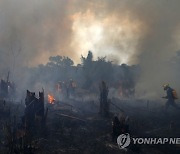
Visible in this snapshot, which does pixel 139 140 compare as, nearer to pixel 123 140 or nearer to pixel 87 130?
pixel 123 140

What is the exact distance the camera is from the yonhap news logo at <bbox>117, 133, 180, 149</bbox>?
2021 centimetres

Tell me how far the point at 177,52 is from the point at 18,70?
35.7 meters

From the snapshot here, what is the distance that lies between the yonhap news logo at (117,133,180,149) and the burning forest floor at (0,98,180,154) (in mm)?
523

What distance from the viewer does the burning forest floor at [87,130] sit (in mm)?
19356

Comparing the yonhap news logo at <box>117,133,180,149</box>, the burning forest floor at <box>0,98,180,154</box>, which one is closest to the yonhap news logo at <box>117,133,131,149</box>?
the yonhap news logo at <box>117,133,180,149</box>

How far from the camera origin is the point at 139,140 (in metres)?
20.8

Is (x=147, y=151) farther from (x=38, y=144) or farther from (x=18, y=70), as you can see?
(x=18, y=70)

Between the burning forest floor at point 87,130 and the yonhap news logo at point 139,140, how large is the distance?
0.52 metres

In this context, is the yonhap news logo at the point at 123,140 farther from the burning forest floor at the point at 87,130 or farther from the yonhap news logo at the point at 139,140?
the burning forest floor at the point at 87,130

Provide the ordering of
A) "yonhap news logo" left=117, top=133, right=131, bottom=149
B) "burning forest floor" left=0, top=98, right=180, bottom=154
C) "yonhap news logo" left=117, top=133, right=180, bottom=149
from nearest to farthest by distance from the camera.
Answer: "burning forest floor" left=0, top=98, right=180, bottom=154 → "yonhap news logo" left=117, top=133, right=131, bottom=149 → "yonhap news logo" left=117, top=133, right=180, bottom=149

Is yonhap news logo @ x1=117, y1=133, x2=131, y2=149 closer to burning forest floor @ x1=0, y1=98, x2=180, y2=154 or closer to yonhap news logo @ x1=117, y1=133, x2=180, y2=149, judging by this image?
yonhap news logo @ x1=117, y1=133, x2=180, y2=149

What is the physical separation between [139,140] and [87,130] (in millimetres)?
4833

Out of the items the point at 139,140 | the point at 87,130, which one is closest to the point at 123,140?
the point at 139,140

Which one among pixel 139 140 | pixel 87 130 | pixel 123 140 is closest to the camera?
pixel 123 140
